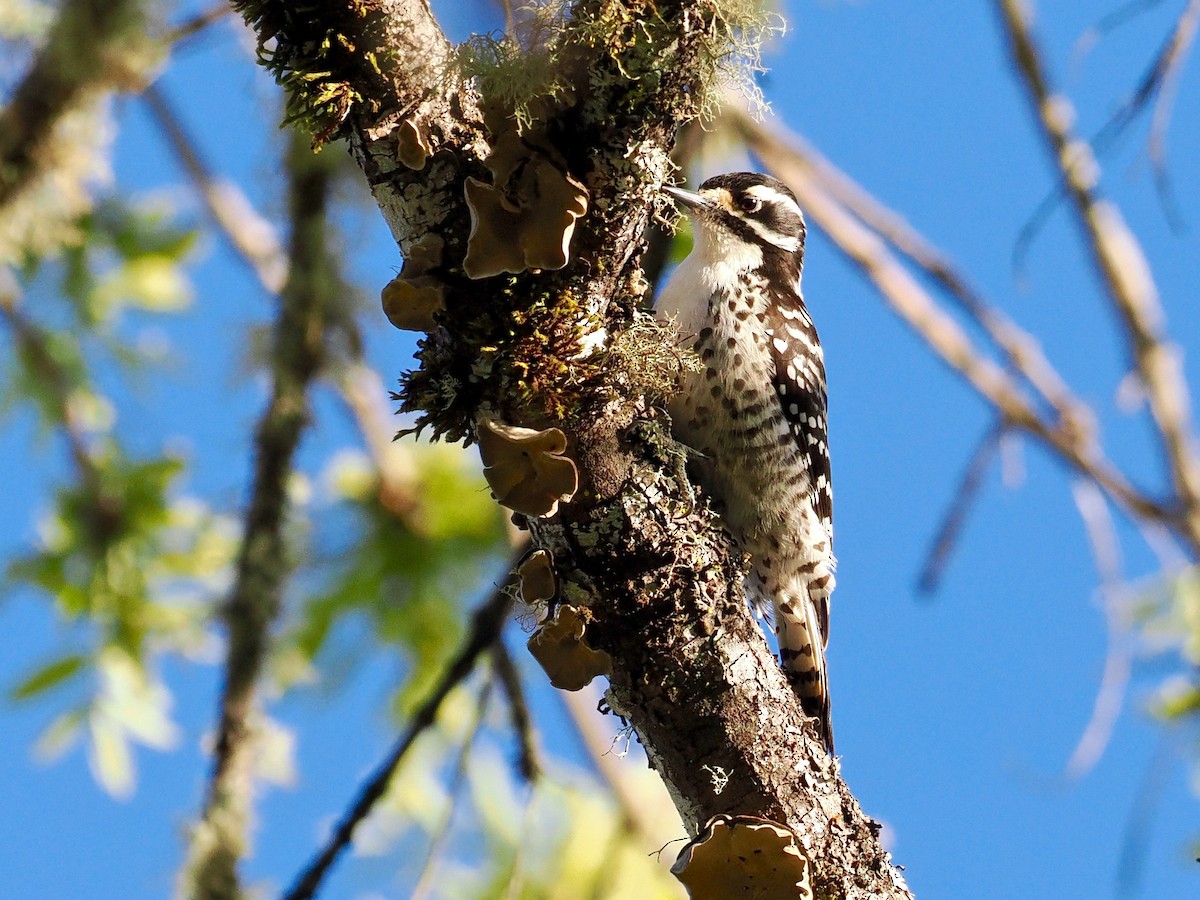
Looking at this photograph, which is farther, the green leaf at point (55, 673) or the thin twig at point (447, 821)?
the green leaf at point (55, 673)

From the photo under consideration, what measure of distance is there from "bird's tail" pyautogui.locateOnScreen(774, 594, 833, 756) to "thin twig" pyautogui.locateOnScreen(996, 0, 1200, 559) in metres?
1.17

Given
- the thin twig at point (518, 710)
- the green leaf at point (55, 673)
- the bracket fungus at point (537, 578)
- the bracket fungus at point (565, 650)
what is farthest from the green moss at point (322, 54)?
the green leaf at point (55, 673)

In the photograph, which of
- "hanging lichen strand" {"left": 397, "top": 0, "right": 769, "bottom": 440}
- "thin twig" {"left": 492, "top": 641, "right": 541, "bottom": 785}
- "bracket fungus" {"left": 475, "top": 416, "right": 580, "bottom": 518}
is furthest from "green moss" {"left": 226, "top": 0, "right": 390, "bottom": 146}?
"thin twig" {"left": 492, "top": 641, "right": 541, "bottom": 785}

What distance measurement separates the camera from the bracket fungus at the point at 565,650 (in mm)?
2250

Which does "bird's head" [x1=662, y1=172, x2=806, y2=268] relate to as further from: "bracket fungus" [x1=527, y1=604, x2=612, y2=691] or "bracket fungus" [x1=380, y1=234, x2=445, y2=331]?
"bracket fungus" [x1=527, y1=604, x2=612, y2=691]

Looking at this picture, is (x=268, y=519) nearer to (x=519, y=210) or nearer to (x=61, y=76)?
(x=61, y=76)

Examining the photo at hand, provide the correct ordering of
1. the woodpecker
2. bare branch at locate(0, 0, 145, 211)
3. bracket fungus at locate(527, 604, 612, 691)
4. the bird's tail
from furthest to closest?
the bird's tail < bare branch at locate(0, 0, 145, 211) < the woodpecker < bracket fungus at locate(527, 604, 612, 691)

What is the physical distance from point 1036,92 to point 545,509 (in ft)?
9.16

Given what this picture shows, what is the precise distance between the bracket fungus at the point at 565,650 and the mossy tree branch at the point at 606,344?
46 millimetres

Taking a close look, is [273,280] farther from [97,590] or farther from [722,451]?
[722,451]

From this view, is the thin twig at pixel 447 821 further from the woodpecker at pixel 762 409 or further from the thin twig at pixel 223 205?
the thin twig at pixel 223 205

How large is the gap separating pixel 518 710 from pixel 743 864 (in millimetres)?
1386

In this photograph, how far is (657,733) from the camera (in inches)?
93.0

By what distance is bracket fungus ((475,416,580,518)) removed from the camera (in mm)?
2158
